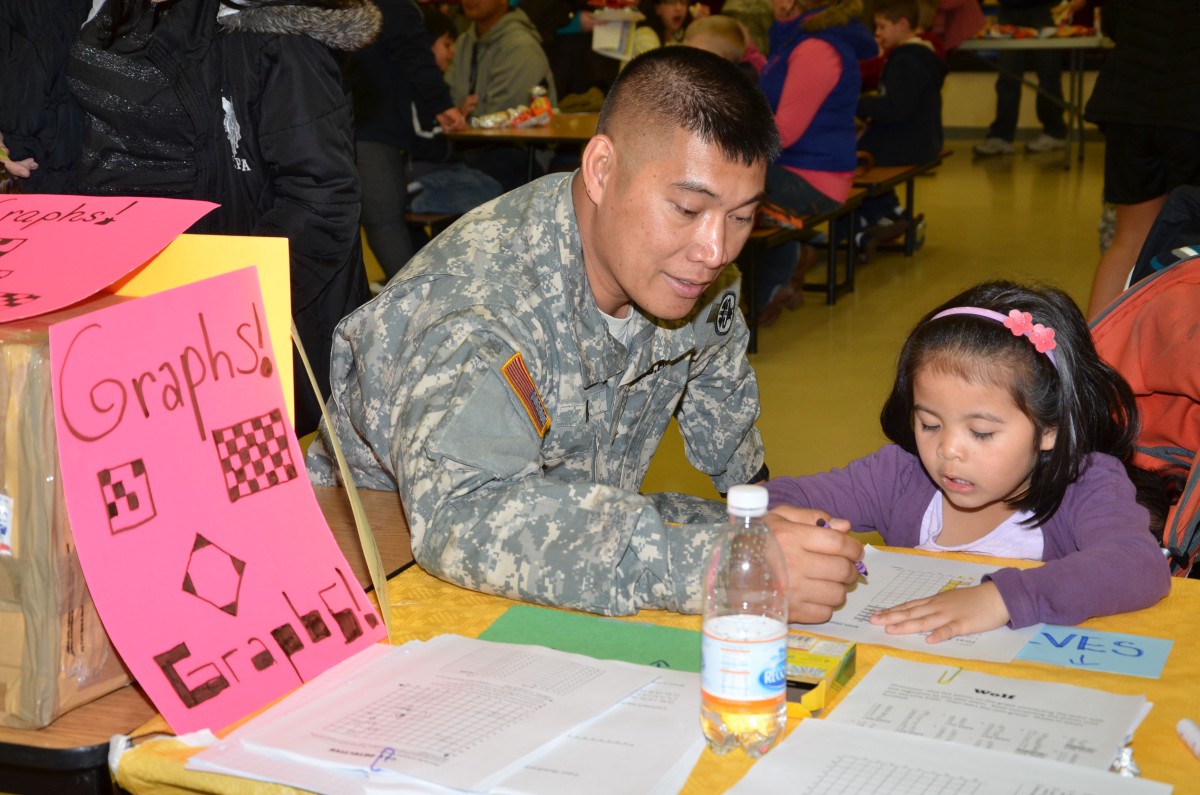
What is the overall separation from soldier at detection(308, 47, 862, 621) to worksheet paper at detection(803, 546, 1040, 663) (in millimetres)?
53

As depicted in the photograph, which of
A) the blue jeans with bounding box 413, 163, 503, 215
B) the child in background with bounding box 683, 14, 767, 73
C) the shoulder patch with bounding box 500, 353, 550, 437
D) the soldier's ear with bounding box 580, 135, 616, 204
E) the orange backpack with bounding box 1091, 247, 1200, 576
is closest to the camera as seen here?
the shoulder patch with bounding box 500, 353, 550, 437

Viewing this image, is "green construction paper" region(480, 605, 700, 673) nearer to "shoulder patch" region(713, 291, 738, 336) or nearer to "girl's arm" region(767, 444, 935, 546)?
"girl's arm" region(767, 444, 935, 546)

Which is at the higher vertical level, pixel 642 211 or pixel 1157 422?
pixel 642 211

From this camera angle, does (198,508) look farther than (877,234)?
No

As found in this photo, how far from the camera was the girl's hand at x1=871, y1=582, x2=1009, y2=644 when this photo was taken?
1.36 meters

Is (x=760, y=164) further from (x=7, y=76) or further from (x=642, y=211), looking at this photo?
(x=7, y=76)

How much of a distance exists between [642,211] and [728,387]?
2.00 ft

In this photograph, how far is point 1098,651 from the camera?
1.33 meters

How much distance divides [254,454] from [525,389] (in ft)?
1.12

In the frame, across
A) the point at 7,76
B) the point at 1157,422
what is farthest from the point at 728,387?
the point at 7,76

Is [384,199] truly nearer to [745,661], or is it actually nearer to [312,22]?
[312,22]

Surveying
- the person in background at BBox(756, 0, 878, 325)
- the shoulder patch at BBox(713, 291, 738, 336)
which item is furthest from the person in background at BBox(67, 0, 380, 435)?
the person in background at BBox(756, 0, 878, 325)

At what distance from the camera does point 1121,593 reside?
141 cm

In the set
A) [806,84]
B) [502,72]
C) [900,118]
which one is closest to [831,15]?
[806,84]
